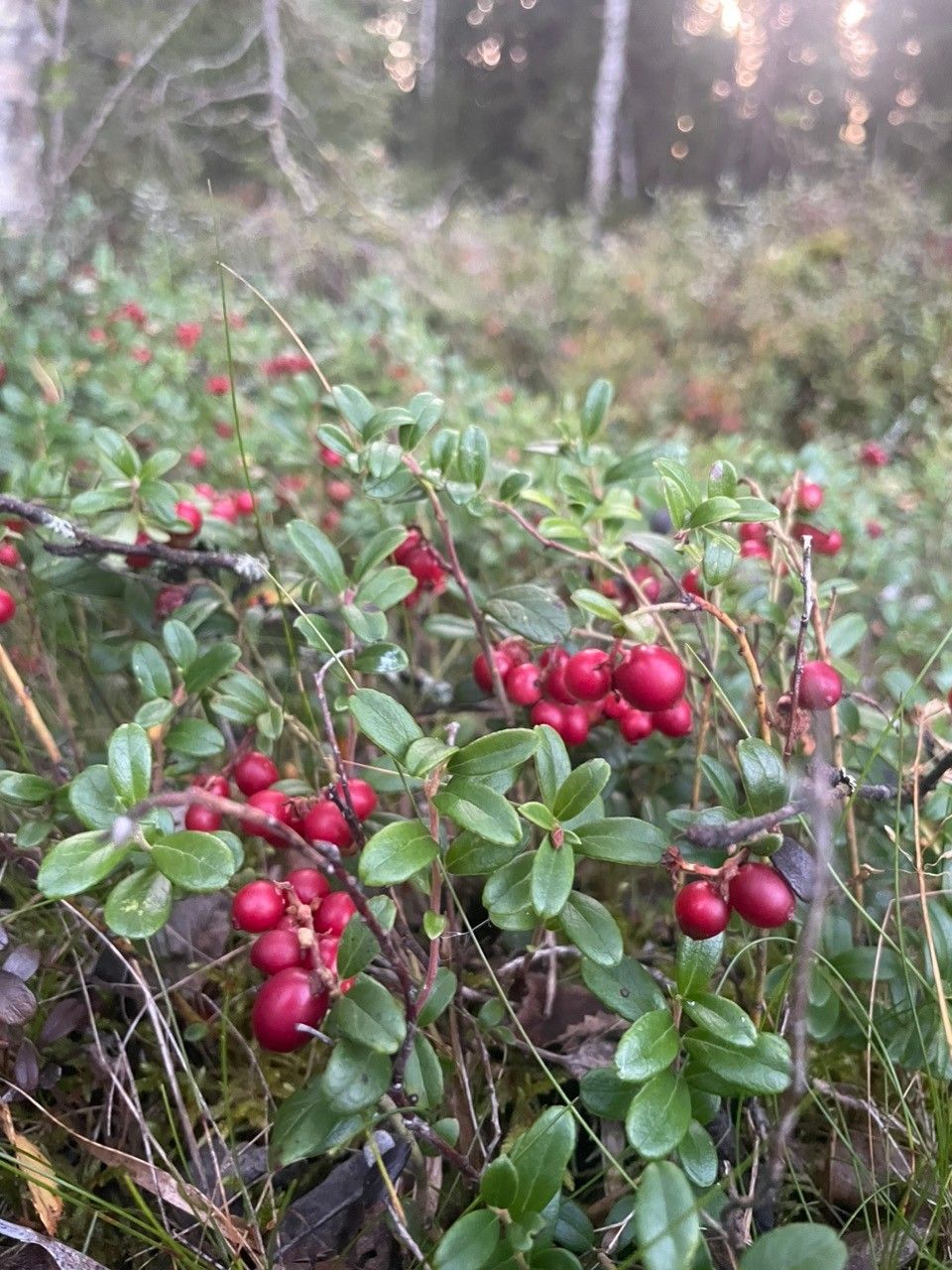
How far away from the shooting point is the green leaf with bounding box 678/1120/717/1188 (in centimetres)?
77

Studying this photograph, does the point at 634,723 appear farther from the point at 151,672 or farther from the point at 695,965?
the point at 151,672

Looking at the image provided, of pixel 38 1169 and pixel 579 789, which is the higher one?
pixel 579 789

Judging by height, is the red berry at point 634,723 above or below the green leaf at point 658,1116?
above

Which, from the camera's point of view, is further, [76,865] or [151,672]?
[151,672]

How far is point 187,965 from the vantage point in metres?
1.20

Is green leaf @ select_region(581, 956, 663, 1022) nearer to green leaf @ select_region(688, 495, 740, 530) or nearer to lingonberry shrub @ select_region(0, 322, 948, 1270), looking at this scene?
lingonberry shrub @ select_region(0, 322, 948, 1270)

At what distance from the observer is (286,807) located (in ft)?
3.05

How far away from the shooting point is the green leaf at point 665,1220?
596 millimetres

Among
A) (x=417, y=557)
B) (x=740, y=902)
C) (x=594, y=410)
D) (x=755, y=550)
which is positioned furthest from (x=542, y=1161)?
(x=594, y=410)

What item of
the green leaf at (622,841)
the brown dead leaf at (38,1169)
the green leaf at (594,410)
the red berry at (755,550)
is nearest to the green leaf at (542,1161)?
the green leaf at (622,841)

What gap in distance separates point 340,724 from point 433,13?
2116cm

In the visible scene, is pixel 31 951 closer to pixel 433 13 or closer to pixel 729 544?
pixel 729 544

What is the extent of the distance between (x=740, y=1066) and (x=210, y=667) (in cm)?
77

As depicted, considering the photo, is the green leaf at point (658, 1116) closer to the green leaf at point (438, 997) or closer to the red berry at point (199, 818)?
the green leaf at point (438, 997)
